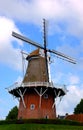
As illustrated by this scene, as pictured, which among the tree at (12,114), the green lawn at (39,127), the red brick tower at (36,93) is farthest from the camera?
the tree at (12,114)

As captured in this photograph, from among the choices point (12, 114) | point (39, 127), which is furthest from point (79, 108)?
point (39, 127)

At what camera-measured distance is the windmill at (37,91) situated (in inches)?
1859

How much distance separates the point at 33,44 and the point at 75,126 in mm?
16094

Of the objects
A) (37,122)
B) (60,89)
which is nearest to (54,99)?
(60,89)

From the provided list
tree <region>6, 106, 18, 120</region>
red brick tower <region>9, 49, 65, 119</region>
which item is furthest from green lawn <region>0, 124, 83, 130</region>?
tree <region>6, 106, 18, 120</region>

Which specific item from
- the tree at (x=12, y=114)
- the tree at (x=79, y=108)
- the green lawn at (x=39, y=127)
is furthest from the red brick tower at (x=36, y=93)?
the tree at (x=12, y=114)

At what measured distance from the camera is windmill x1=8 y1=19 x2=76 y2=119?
47219mm

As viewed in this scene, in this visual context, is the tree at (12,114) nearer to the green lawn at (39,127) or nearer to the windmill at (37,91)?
the windmill at (37,91)

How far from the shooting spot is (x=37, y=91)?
4759cm

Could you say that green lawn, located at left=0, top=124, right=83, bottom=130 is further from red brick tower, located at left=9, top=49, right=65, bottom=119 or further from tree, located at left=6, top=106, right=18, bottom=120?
tree, located at left=6, top=106, right=18, bottom=120

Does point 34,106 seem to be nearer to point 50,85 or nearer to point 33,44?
point 50,85

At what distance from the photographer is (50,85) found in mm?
Answer: 47469

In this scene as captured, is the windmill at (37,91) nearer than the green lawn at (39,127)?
No

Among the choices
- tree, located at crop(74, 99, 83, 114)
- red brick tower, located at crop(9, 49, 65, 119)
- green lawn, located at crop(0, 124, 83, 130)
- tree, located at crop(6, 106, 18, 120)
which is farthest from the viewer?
tree, located at crop(6, 106, 18, 120)
